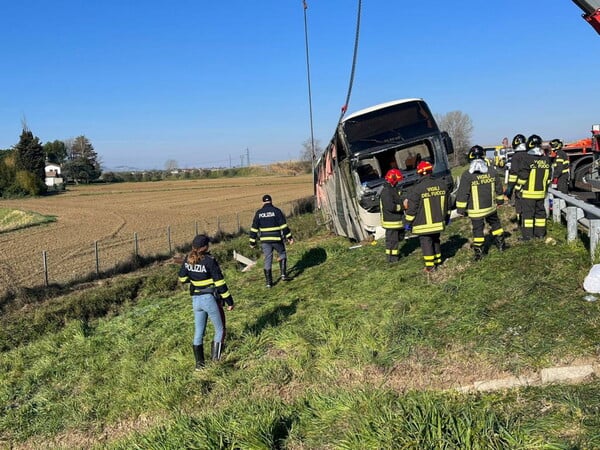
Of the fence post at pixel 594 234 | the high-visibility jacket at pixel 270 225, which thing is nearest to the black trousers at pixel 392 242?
the high-visibility jacket at pixel 270 225

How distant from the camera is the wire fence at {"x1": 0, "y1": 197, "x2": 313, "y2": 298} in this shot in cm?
1592

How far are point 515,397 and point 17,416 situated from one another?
5.79m

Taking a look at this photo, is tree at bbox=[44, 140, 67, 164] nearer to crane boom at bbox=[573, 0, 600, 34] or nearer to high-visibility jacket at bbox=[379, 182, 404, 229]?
high-visibility jacket at bbox=[379, 182, 404, 229]

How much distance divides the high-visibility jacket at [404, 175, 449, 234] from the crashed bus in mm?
4308

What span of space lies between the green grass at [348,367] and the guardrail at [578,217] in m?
0.32

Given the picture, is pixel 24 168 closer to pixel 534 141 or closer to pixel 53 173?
pixel 53 173

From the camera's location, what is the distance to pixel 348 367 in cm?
511

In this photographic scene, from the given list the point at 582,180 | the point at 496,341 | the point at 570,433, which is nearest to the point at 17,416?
the point at 496,341

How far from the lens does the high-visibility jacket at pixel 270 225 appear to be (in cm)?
1014

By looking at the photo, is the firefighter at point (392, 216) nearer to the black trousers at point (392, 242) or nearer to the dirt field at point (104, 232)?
the black trousers at point (392, 242)

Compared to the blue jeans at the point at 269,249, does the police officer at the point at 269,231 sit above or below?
above

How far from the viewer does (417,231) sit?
300 inches

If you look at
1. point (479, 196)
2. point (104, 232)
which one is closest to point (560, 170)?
point (479, 196)

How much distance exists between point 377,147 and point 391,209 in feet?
10.2
